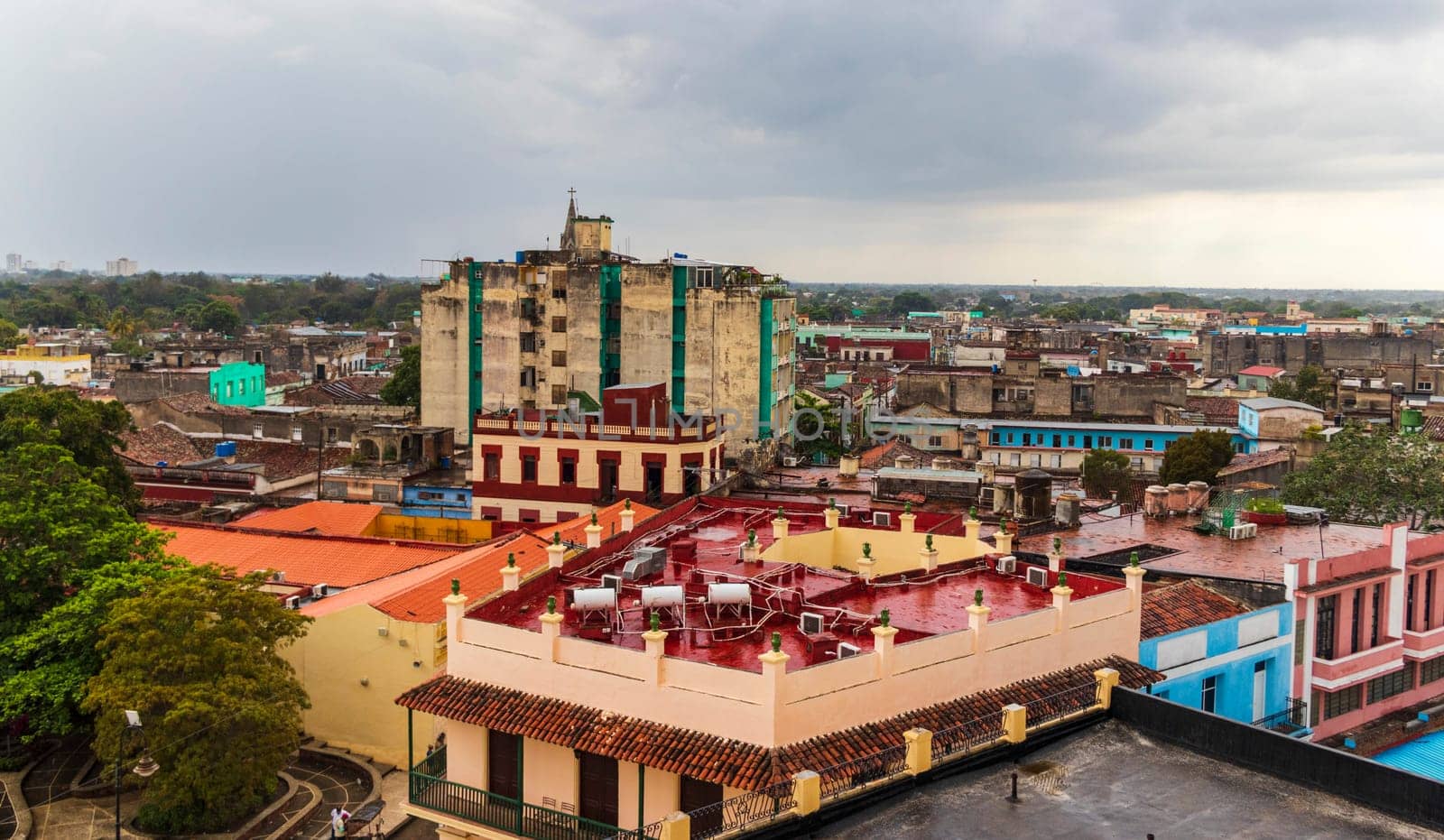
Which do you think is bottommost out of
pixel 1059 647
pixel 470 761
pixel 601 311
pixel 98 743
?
pixel 98 743

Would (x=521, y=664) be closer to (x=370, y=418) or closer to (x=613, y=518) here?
(x=613, y=518)

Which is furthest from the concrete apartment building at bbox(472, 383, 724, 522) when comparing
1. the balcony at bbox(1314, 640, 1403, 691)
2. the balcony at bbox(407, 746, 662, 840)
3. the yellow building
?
the yellow building

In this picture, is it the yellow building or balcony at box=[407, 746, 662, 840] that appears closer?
balcony at box=[407, 746, 662, 840]

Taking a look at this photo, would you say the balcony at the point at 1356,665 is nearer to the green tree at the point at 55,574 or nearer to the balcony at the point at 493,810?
the balcony at the point at 493,810

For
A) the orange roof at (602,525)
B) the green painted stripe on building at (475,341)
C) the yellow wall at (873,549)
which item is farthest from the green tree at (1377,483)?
the green painted stripe on building at (475,341)

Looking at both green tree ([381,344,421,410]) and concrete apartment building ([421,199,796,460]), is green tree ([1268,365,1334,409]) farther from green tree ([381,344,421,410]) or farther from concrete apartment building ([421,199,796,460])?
green tree ([381,344,421,410])

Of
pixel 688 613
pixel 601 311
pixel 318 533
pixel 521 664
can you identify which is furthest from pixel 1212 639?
pixel 601 311
